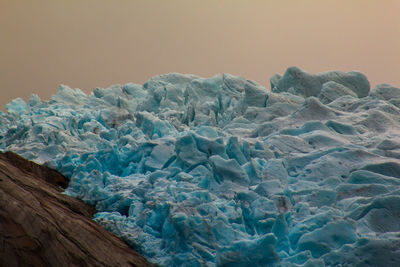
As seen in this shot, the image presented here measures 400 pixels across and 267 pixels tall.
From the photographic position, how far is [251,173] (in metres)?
4.98

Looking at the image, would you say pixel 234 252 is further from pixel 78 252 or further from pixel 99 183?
pixel 99 183

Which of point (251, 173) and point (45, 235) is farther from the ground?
point (45, 235)

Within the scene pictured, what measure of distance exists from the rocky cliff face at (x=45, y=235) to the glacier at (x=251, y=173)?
33cm

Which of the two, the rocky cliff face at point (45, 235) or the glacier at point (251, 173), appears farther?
the glacier at point (251, 173)

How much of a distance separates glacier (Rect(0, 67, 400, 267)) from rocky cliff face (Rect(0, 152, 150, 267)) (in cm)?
33

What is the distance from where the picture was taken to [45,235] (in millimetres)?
3621

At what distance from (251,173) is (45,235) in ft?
7.53

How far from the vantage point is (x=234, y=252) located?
3.71 m

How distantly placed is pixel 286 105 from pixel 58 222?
13.7ft

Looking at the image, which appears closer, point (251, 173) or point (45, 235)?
point (45, 235)

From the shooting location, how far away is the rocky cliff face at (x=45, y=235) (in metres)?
3.53

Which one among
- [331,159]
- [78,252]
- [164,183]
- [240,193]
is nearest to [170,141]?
[164,183]

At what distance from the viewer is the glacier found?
3883mm

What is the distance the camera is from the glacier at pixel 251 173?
3883 mm
